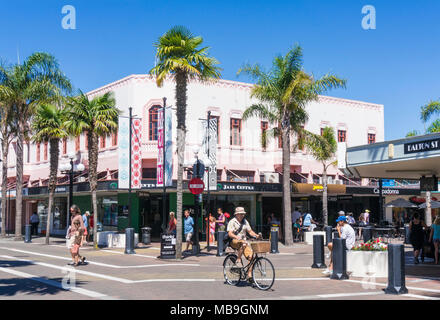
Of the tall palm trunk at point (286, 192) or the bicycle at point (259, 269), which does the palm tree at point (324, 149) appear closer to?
the tall palm trunk at point (286, 192)

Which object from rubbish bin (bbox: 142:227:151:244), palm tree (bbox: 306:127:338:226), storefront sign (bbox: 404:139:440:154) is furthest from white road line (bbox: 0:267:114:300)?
palm tree (bbox: 306:127:338:226)

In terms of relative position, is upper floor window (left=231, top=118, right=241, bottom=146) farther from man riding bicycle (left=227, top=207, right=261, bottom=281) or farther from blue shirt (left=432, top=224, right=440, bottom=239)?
man riding bicycle (left=227, top=207, right=261, bottom=281)

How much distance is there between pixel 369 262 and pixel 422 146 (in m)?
3.36

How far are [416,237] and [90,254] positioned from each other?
40.4 feet

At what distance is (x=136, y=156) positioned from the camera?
24438mm

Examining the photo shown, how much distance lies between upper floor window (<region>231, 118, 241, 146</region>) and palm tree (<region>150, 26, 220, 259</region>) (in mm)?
12449

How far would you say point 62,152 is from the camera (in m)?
36.2

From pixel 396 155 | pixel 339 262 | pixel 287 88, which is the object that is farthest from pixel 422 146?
pixel 287 88

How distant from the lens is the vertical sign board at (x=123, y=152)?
938 inches

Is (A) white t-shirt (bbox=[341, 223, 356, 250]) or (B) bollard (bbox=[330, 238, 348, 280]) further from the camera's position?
(A) white t-shirt (bbox=[341, 223, 356, 250])

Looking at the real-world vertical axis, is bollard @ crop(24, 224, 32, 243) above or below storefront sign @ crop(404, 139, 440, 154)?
below

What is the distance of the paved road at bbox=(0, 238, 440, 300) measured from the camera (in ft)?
33.7

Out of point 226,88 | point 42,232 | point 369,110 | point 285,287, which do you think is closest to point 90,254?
point 285,287

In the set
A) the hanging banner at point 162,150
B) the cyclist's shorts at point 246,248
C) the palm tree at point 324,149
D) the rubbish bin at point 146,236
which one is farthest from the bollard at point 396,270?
the palm tree at point 324,149
